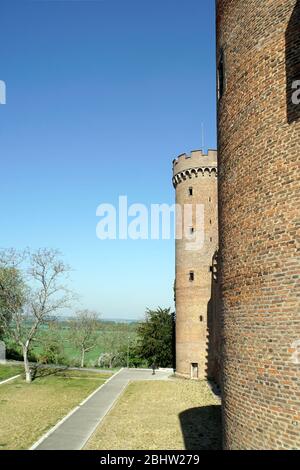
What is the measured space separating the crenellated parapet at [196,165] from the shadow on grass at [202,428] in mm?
17693

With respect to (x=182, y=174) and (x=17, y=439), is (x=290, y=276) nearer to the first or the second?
(x=17, y=439)

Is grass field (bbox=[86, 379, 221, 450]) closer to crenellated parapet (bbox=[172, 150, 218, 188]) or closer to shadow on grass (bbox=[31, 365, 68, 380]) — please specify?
shadow on grass (bbox=[31, 365, 68, 380])

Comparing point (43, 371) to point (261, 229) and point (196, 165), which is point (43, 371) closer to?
point (196, 165)

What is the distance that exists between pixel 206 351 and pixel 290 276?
24.0 meters

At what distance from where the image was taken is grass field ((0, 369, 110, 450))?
45.5ft

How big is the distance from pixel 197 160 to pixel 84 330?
28.7 m

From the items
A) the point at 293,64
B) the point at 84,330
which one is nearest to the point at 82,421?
the point at 293,64

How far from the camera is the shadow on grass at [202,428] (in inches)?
495

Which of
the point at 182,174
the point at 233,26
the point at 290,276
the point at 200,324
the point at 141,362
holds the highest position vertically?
the point at 182,174

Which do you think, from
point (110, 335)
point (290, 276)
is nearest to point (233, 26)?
point (290, 276)

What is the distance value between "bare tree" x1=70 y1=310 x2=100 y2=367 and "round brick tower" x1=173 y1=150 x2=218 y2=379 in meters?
22.5

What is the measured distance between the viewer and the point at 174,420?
15945 mm

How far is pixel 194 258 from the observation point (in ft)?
98.2

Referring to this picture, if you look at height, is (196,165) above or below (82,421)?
above
